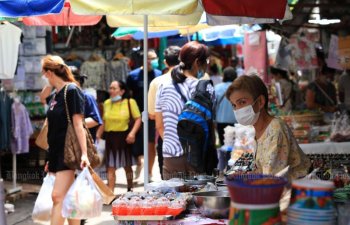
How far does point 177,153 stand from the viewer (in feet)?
20.6

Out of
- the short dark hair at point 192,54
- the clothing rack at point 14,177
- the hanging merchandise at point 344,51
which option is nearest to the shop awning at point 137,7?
the short dark hair at point 192,54

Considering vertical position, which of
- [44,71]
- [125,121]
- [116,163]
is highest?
[44,71]

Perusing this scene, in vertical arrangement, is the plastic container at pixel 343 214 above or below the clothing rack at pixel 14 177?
above

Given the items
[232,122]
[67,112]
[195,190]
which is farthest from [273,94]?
[195,190]

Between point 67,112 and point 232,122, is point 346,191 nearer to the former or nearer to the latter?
point 67,112

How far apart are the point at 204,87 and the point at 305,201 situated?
321cm

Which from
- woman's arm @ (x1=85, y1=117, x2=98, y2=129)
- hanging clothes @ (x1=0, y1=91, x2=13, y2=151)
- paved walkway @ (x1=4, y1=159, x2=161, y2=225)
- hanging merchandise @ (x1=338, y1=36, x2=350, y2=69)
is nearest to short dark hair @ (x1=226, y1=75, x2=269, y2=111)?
woman's arm @ (x1=85, y1=117, x2=98, y2=129)

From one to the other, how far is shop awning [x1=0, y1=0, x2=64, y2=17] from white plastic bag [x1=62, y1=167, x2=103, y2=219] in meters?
1.93

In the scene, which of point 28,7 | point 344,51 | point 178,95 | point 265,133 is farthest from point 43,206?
point 344,51

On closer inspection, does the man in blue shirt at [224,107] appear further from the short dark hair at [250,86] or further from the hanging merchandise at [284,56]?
the short dark hair at [250,86]

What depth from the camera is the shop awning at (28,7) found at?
4.82m

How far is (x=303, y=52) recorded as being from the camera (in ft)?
34.1

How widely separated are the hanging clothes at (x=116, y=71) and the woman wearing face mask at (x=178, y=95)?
6510mm

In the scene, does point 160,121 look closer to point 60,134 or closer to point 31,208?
point 60,134
